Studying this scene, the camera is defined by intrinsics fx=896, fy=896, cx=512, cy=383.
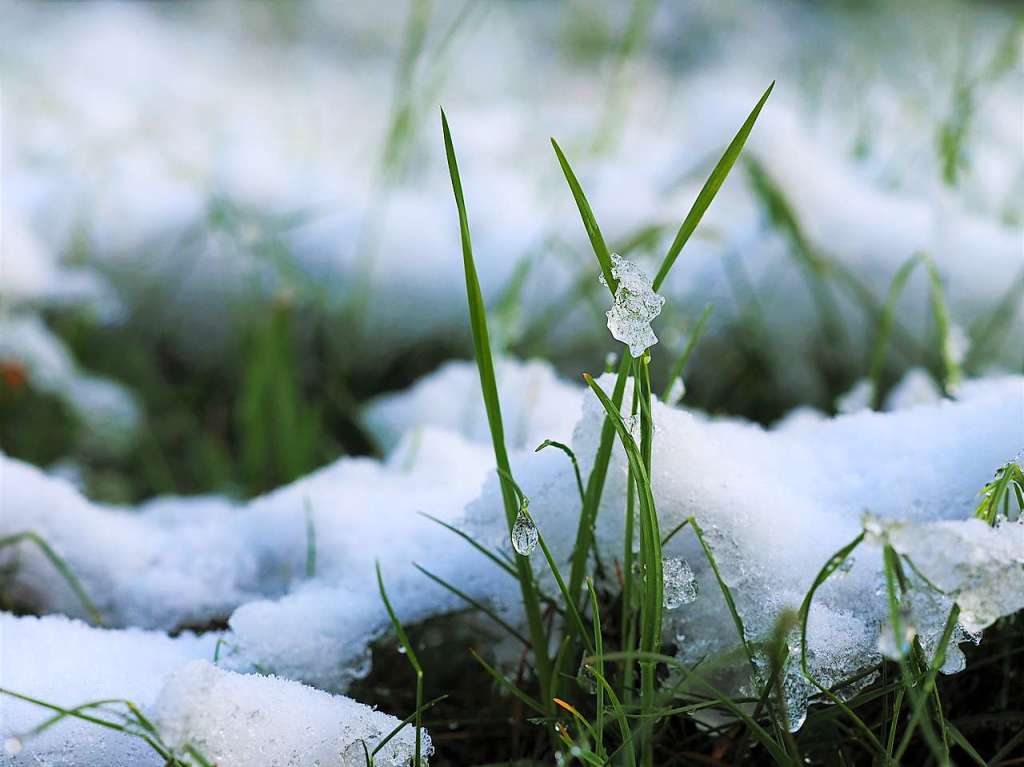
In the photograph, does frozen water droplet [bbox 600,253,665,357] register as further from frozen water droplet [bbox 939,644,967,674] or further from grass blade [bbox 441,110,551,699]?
frozen water droplet [bbox 939,644,967,674]

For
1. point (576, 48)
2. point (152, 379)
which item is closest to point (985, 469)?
point (152, 379)

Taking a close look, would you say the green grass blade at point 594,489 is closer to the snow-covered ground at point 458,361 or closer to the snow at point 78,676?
the snow-covered ground at point 458,361

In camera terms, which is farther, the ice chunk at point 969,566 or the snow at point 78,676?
the snow at point 78,676

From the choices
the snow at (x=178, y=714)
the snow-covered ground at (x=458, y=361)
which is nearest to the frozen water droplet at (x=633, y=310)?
the snow-covered ground at (x=458, y=361)

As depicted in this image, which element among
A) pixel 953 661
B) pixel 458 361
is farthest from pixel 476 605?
pixel 458 361

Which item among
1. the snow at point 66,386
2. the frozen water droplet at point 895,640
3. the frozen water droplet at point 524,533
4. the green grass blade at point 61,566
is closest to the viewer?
the frozen water droplet at point 895,640

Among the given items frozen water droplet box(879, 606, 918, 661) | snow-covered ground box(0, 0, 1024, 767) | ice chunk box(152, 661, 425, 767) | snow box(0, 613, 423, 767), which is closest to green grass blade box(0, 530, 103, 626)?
snow-covered ground box(0, 0, 1024, 767)
